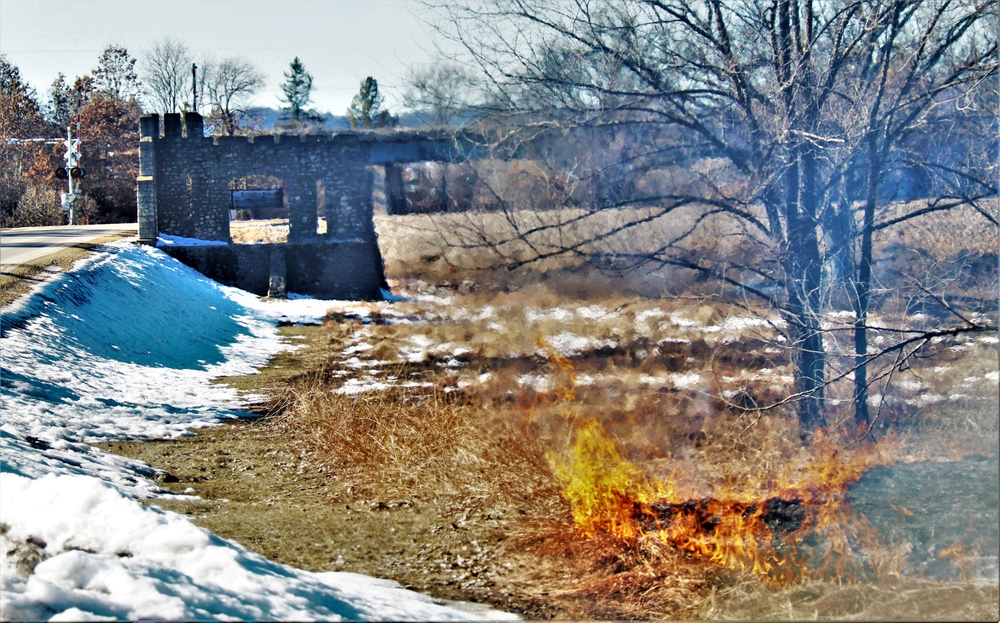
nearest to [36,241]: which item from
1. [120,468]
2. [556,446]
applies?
[120,468]

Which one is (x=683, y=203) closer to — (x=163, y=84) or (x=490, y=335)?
(x=490, y=335)

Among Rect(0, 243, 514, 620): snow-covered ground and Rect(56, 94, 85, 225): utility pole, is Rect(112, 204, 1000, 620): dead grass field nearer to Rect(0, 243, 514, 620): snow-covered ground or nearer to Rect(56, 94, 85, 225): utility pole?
Rect(0, 243, 514, 620): snow-covered ground

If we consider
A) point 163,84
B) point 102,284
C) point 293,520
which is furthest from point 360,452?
point 163,84

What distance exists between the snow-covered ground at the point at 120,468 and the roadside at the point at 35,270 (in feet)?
1.07

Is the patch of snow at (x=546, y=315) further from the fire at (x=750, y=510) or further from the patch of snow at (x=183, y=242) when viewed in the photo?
the patch of snow at (x=183, y=242)

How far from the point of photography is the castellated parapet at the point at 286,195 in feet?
78.4

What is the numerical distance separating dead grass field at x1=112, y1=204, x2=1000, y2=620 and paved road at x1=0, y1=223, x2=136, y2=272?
7.06 meters

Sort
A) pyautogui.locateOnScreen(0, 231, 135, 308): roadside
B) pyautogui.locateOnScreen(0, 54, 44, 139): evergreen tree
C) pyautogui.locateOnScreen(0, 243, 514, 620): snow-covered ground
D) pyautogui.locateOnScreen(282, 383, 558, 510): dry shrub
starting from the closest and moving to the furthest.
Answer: pyautogui.locateOnScreen(0, 243, 514, 620): snow-covered ground
pyautogui.locateOnScreen(282, 383, 558, 510): dry shrub
pyautogui.locateOnScreen(0, 231, 135, 308): roadside
pyautogui.locateOnScreen(0, 54, 44, 139): evergreen tree

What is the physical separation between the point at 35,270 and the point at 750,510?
13332 mm

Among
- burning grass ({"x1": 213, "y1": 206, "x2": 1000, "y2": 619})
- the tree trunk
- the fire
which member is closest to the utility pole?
burning grass ({"x1": 213, "y1": 206, "x2": 1000, "y2": 619})

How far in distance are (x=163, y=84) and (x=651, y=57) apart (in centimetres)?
1495

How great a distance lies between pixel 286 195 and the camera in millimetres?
24531

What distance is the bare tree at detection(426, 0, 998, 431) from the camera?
8562 millimetres

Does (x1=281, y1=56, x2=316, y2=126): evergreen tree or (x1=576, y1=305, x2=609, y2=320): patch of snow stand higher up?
(x1=281, y1=56, x2=316, y2=126): evergreen tree
